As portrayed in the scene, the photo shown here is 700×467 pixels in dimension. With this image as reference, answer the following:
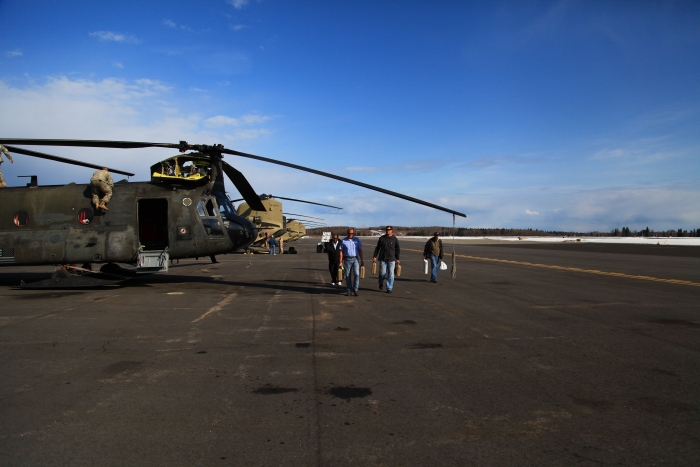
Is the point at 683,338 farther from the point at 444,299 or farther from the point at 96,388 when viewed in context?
the point at 96,388

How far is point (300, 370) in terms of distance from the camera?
5375 mm

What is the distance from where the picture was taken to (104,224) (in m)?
12.9

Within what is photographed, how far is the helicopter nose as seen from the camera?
13.4 metres

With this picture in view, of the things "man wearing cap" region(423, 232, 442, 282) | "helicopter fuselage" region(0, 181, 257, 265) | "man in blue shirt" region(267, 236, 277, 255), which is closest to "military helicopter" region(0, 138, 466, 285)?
"helicopter fuselage" region(0, 181, 257, 265)

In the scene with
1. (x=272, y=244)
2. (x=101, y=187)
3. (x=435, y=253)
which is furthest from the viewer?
(x=272, y=244)

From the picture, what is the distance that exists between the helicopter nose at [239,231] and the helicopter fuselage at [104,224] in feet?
0.11

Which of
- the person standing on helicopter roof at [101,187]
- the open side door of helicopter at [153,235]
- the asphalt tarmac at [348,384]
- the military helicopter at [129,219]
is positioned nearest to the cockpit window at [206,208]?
the military helicopter at [129,219]

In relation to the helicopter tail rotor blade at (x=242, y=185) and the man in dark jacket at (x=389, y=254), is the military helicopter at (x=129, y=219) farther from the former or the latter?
the man in dark jacket at (x=389, y=254)

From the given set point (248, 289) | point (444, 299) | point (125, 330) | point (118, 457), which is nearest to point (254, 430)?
point (118, 457)

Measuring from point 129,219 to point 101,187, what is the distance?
1148mm

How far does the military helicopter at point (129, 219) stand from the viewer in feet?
41.3

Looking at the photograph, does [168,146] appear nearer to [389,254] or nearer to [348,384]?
[389,254]

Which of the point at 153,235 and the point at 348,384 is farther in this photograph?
the point at 153,235

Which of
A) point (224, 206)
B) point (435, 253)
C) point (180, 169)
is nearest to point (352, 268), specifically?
point (435, 253)
